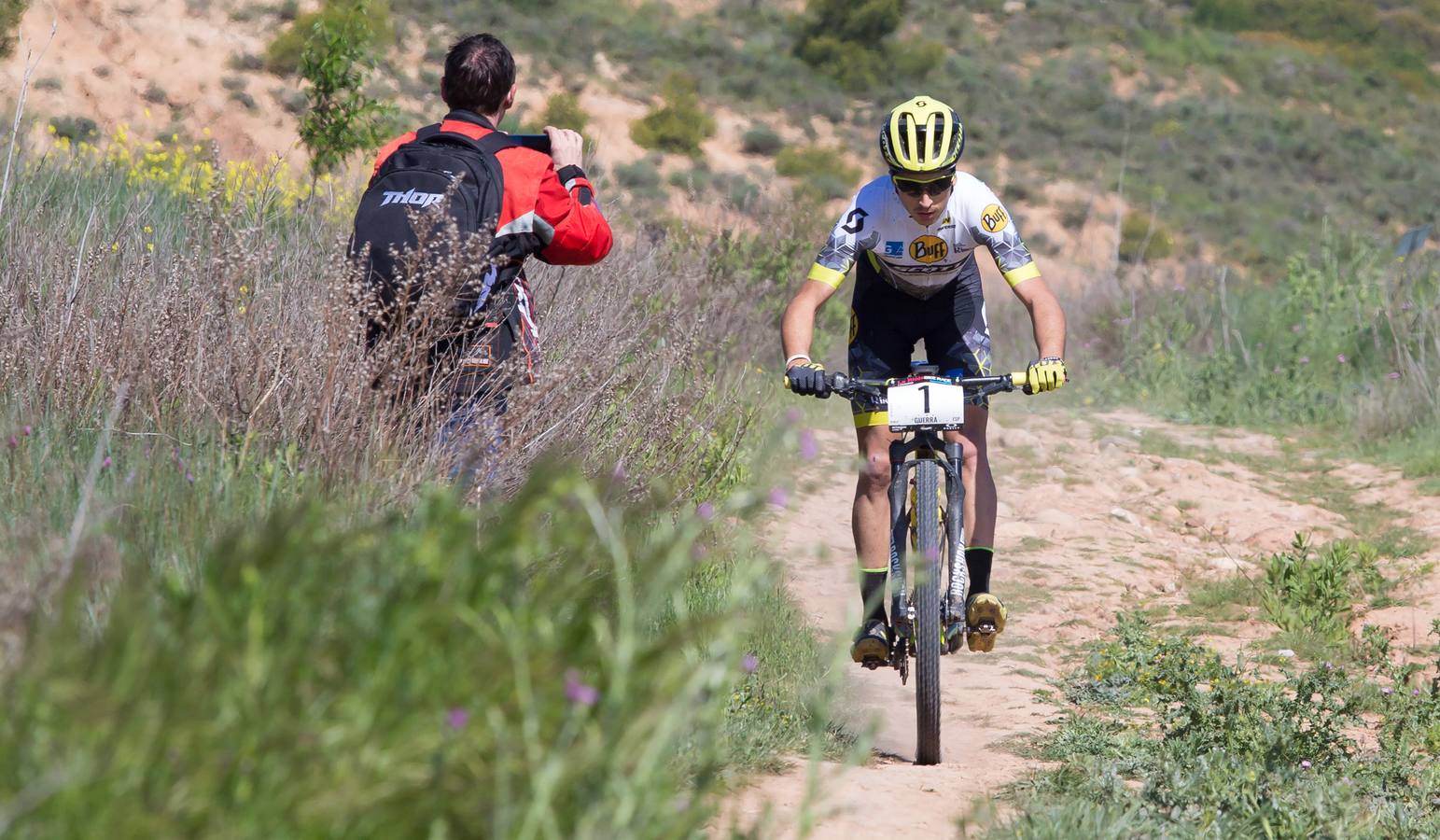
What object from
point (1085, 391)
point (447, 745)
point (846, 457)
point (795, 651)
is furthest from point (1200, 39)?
point (447, 745)

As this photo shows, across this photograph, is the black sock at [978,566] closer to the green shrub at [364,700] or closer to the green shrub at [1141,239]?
the green shrub at [364,700]

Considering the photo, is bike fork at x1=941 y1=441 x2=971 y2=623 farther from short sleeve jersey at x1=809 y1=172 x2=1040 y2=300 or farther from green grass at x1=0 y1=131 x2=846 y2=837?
green grass at x1=0 y1=131 x2=846 y2=837

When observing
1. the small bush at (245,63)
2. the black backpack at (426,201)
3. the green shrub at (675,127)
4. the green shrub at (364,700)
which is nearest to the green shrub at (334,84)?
the black backpack at (426,201)

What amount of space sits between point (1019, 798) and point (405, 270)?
7.02 ft

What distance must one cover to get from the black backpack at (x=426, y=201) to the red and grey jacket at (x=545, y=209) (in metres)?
0.04

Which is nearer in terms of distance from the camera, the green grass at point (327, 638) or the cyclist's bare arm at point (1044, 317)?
the green grass at point (327, 638)

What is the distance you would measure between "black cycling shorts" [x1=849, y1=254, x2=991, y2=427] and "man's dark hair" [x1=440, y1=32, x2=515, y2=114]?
1536 mm

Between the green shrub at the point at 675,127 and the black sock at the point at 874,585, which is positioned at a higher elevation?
the green shrub at the point at 675,127

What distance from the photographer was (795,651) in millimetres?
4910

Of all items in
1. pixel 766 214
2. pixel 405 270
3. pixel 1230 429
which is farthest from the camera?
pixel 766 214

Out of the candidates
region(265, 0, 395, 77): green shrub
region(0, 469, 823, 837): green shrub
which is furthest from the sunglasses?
region(265, 0, 395, 77): green shrub

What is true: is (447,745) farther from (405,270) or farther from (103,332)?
(103,332)

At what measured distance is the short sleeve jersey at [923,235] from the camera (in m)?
4.91

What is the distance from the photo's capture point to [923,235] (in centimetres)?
498
